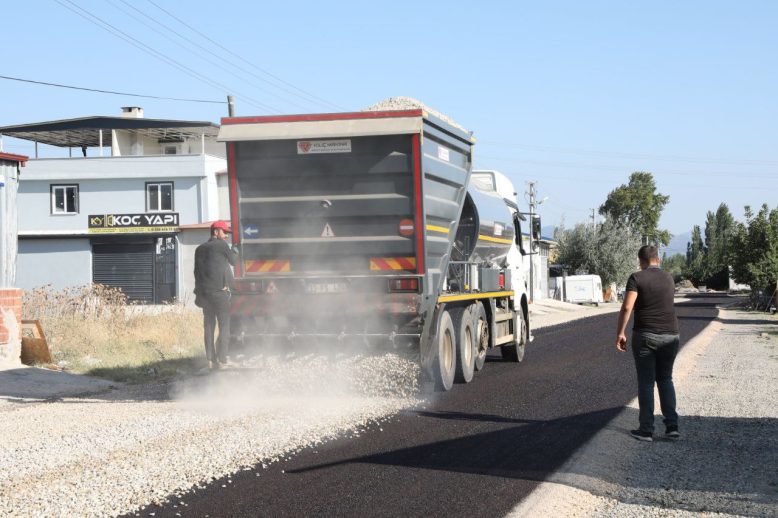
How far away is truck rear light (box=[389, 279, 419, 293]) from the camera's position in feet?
36.6

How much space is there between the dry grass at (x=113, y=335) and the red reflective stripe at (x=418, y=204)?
5.30 meters

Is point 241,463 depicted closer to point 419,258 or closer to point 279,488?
point 279,488

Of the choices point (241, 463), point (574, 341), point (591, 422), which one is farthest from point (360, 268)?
point (574, 341)

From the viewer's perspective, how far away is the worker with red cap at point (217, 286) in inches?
457

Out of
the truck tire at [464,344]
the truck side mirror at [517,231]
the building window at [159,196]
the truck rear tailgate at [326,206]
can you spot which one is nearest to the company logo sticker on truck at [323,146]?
the truck rear tailgate at [326,206]

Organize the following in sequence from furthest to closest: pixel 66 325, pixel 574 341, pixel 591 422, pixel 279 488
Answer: pixel 574 341, pixel 66 325, pixel 591 422, pixel 279 488

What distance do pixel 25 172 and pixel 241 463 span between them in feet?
144

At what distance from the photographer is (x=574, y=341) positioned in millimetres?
23500

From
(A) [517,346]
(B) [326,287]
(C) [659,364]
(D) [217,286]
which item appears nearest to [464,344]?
(B) [326,287]

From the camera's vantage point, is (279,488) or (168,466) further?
(168,466)

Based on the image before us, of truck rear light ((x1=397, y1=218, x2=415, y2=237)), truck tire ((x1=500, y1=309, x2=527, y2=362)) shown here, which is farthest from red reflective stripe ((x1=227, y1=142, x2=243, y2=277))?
truck tire ((x1=500, y1=309, x2=527, y2=362))

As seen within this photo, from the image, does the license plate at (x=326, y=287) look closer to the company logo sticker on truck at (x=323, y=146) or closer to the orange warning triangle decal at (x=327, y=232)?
the orange warning triangle decal at (x=327, y=232)

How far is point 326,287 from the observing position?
11398 mm

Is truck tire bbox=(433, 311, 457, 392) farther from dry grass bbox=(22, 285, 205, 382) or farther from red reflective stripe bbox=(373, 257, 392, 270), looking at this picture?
dry grass bbox=(22, 285, 205, 382)
